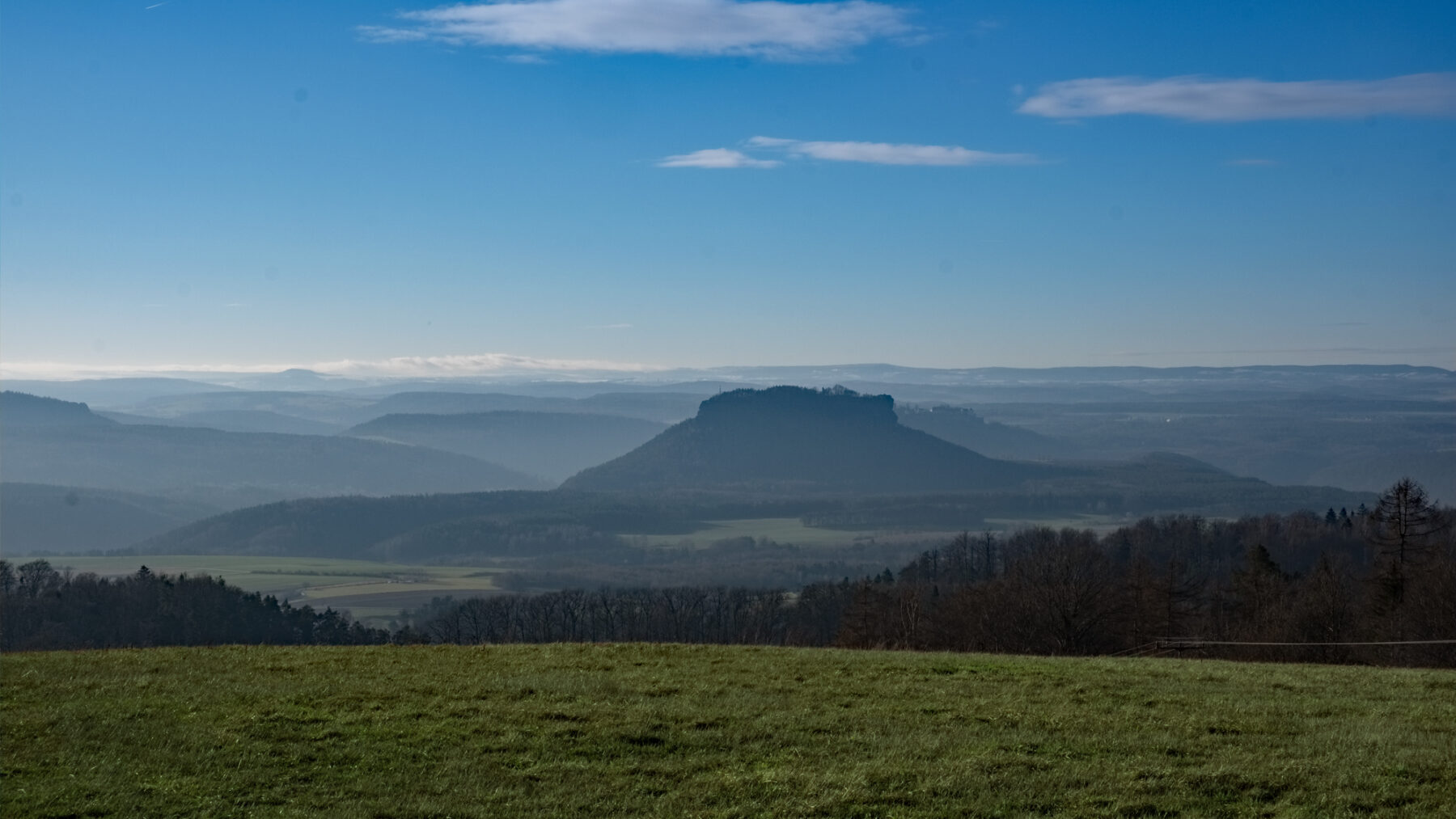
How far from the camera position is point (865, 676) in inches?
722

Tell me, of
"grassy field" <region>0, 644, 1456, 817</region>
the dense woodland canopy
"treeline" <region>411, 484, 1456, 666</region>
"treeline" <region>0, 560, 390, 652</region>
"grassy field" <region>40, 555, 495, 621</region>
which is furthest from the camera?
"grassy field" <region>40, 555, 495, 621</region>

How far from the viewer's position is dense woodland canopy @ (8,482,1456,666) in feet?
151

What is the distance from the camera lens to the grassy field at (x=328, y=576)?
12462 cm

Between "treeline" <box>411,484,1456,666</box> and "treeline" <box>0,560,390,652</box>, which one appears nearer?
"treeline" <box>411,484,1456,666</box>

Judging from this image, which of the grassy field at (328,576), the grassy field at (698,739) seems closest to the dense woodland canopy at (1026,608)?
the grassy field at (698,739)

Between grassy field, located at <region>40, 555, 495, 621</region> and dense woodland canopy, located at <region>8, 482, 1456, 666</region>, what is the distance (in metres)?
17.9

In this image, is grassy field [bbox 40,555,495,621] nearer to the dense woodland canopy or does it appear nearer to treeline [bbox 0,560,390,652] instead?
the dense woodland canopy

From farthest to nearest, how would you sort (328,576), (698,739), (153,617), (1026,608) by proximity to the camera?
(328,576) → (153,617) → (1026,608) → (698,739)

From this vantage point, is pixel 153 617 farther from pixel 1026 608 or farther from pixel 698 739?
pixel 698 739

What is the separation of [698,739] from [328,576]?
498ft

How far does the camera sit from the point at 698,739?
13.8 metres

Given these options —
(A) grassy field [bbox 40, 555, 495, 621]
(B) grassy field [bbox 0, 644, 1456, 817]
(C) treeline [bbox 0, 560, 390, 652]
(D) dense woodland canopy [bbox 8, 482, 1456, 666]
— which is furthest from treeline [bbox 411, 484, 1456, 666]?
(A) grassy field [bbox 40, 555, 495, 621]

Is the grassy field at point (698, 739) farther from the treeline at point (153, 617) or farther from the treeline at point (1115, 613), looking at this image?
the treeline at point (153, 617)

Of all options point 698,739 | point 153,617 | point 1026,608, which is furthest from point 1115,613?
point 153,617
